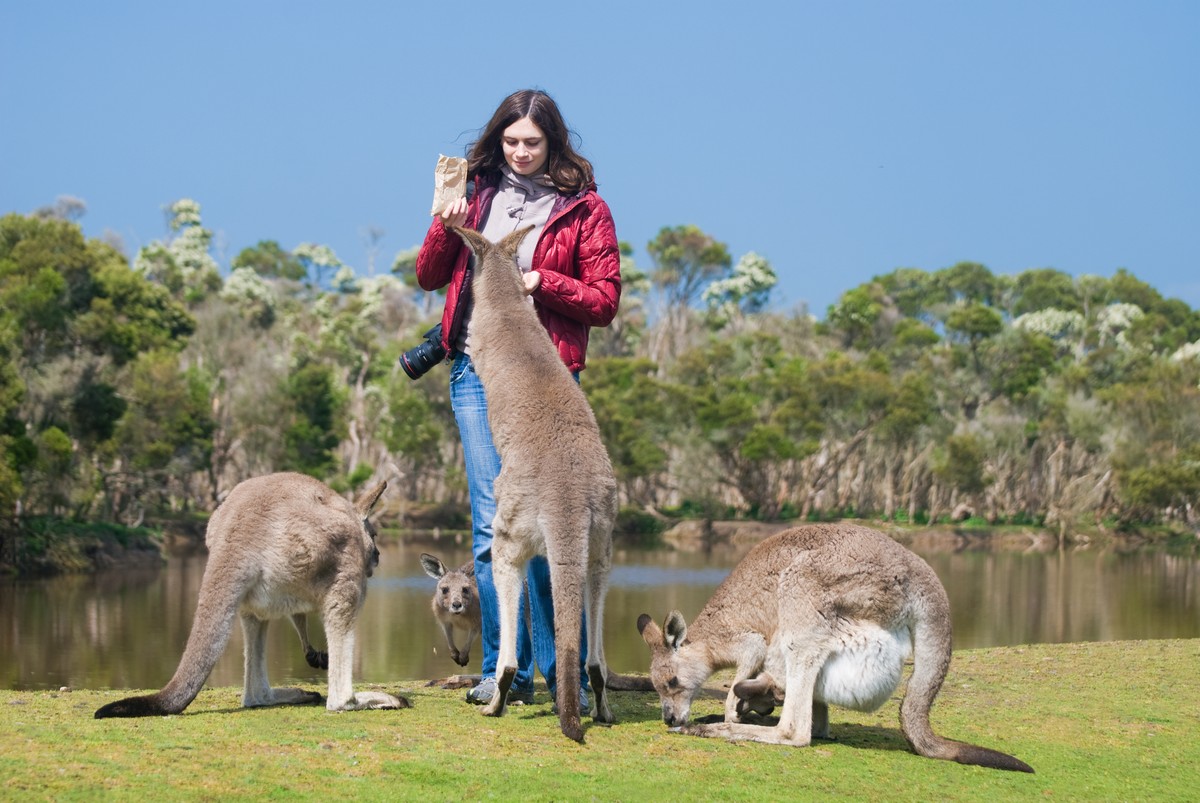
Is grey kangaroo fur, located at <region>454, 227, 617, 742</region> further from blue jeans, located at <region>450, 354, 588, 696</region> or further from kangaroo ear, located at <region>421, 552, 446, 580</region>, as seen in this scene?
kangaroo ear, located at <region>421, 552, 446, 580</region>

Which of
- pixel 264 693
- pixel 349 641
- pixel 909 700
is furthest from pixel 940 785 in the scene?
pixel 264 693

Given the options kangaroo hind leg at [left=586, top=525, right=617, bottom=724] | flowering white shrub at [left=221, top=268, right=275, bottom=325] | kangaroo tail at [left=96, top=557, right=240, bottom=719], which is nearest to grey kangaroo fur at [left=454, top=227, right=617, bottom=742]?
kangaroo hind leg at [left=586, top=525, right=617, bottom=724]

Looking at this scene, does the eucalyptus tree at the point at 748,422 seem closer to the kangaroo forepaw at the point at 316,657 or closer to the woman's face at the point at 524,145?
the woman's face at the point at 524,145

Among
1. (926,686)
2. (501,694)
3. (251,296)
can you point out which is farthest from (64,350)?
(251,296)

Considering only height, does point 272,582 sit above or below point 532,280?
below

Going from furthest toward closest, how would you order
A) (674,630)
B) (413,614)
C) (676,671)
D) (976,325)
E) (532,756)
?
(976,325), (413,614), (674,630), (676,671), (532,756)

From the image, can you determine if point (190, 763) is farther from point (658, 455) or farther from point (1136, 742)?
point (658, 455)

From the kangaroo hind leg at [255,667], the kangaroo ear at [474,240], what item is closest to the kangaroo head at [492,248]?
the kangaroo ear at [474,240]

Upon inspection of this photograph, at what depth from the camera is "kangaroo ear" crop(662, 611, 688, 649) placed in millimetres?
5969

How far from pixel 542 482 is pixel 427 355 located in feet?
4.14

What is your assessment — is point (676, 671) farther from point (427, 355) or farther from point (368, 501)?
point (427, 355)

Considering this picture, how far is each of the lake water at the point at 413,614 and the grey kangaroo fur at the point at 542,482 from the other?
182 inches

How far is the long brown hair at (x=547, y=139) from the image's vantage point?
20.9 feet

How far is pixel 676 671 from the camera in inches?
231
